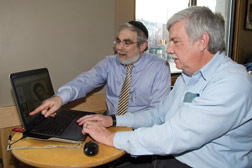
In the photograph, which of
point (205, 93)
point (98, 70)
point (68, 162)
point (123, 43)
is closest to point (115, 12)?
point (123, 43)

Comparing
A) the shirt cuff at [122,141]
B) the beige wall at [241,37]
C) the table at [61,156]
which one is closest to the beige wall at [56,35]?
the table at [61,156]

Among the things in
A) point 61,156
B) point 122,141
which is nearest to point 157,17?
point 122,141

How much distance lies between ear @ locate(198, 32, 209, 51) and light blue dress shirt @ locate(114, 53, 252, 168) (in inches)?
3.2

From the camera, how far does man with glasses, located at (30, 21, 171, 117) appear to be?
72.0 inches

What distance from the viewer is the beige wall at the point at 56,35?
160cm

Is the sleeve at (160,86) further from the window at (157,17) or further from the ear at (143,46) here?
the window at (157,17)

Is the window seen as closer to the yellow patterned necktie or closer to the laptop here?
A: the yellow patterned necktie

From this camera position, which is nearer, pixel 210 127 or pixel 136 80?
pixel 210 127

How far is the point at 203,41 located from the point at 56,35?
1254 mm

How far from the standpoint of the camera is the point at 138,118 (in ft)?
4.64

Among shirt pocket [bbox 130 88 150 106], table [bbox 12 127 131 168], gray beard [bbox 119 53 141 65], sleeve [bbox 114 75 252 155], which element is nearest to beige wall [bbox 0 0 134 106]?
gray beard [bbox 119 53 141 65]

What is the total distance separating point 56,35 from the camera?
1807 millimetres

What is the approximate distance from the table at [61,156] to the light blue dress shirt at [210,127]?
74 millimetres

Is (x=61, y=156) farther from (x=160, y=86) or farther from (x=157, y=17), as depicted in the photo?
(x=157, y=17)
